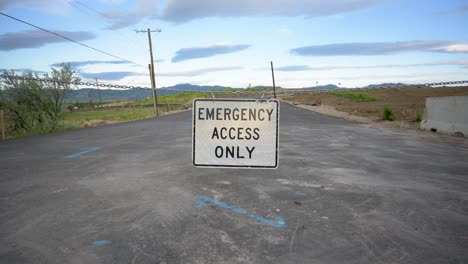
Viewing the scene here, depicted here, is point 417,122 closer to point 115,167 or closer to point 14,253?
point 115,167

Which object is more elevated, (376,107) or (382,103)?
(376,107)

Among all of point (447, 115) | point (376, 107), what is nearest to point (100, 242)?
point (447, 115)

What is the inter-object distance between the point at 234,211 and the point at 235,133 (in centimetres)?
166

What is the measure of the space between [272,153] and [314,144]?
8369 mm

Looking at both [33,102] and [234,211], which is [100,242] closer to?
[234,211]

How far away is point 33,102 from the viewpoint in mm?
27172

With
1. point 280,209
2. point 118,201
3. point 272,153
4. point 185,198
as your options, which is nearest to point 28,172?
point 118,201

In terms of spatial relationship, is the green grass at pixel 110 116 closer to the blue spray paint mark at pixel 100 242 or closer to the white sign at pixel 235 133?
the blue spray paint mark at pixel 100 242

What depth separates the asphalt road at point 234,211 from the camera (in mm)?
3820

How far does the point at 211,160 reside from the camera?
3855 mm

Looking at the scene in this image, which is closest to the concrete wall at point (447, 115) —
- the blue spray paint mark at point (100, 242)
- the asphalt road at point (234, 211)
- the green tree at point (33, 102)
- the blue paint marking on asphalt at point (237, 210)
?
the asphalt road at point (234, 211)

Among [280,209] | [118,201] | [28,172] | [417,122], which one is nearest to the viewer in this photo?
[280,209]

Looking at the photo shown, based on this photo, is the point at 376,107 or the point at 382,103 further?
the point at 382,103

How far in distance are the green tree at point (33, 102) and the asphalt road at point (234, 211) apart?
18960 millimetres
